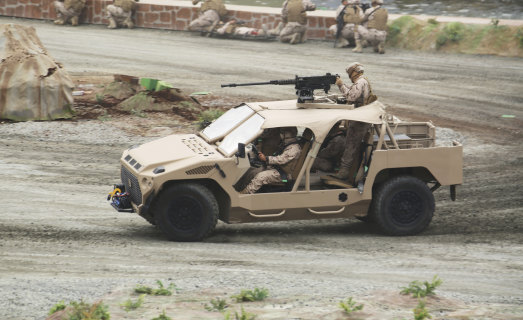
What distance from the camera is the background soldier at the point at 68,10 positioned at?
108ft

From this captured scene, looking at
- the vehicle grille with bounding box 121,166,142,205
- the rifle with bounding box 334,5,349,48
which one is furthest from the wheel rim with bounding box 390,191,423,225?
the rifle with bounding box 334,5,349,48

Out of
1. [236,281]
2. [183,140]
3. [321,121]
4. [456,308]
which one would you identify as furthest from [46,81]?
[456,308]

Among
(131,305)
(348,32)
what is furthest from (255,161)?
(348,32)

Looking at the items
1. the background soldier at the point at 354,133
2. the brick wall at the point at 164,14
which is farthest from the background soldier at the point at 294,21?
the background soldier at the point at 354,133

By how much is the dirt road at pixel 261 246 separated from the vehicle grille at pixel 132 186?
24.7 inches

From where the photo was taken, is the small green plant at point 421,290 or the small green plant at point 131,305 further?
the small green plant at point 421,290

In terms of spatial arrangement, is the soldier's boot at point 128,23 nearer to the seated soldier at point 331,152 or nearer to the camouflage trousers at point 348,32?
the camouflage trousers at point 348,32

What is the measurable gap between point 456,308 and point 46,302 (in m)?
4.30

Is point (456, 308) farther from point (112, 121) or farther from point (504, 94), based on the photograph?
point (504, 94)

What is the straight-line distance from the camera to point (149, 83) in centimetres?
2108

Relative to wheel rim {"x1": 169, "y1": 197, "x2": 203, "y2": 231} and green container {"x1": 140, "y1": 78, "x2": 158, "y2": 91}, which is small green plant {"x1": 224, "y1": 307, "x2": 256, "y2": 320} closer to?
wheel rim {"x1": 169, "y1": 197, "x2": 203, "y2": 231}

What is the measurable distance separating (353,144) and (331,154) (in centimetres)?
46

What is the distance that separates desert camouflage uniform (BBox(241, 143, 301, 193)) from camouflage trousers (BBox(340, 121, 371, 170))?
30.4 inches

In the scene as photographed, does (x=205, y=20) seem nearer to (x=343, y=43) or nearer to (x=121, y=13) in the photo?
(x=121, y=13)
